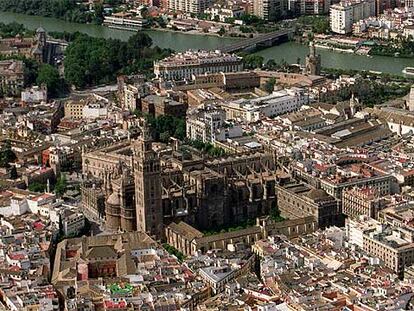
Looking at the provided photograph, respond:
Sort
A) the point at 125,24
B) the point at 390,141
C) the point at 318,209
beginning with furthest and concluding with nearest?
the point at 125,24
the point at 390,141
the point at 318,209

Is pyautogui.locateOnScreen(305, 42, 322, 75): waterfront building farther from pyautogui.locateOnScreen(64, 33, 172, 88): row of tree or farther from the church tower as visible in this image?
the church tower

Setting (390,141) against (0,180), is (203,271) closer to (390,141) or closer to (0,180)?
(0,180)

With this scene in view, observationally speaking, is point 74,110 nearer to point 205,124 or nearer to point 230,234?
point 205,124

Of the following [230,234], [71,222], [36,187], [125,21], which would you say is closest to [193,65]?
[125,21]

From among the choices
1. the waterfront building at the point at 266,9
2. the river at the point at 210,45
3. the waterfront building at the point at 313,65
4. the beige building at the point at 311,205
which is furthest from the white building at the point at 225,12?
the beige building at the point at 311,205

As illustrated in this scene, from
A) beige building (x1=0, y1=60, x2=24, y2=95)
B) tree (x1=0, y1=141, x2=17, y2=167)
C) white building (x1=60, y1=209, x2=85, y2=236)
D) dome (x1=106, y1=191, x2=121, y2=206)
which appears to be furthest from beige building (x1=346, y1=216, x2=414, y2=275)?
beige building (x1=0, y1=60, x2=24, y2=95)

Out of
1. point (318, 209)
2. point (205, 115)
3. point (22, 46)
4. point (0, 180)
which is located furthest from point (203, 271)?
point (22, 46)
